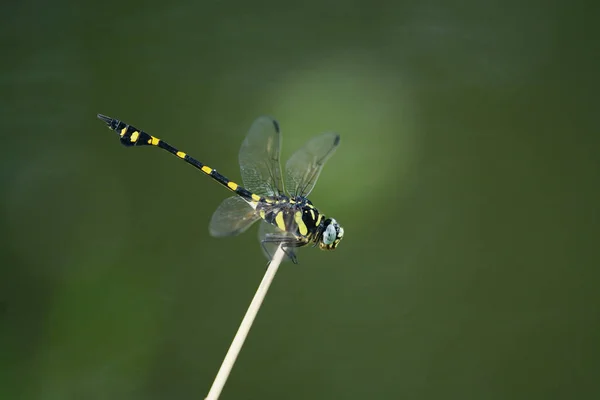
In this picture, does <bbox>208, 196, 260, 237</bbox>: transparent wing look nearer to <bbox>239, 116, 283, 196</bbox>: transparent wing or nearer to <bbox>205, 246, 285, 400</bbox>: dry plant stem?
<bbox>239, 116, 283, 196</bbox>: transparent wing

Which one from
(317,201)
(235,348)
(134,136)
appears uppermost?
(317,201)

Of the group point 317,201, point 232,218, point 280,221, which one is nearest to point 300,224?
point 280,221

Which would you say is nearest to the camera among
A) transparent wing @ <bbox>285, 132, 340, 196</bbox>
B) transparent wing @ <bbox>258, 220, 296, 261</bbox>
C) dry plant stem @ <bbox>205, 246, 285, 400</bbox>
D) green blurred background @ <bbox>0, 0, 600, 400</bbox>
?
dry plant stem @ <bbox>205, 246, 285, 400</bbox>

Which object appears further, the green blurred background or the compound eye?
the green blurred background

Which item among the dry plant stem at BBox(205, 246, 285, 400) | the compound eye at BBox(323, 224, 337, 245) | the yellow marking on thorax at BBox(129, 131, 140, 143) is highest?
the yellow marking on thorax at BBox(129, 131, 140, 143)

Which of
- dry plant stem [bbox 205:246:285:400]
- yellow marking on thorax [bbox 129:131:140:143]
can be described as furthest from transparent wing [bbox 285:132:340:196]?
dry plant stem [bbox 205:246:285:400]

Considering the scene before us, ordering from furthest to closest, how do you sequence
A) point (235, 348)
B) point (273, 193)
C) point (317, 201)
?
point (317, 201) → point (273, 193) → point (235, 348)

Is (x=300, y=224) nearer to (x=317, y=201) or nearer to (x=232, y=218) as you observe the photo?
(x=232, y=218)

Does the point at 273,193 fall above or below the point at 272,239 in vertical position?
above
